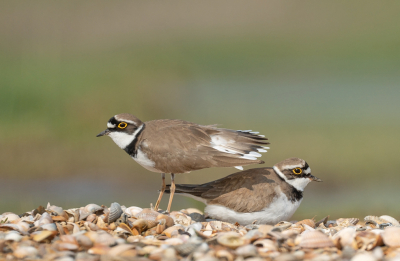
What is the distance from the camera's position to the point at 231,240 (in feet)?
9.87

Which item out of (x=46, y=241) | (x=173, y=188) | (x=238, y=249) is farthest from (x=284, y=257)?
(x=173, y=188)

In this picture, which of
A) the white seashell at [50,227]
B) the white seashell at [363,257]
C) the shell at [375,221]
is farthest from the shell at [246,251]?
the shell at [375,221]

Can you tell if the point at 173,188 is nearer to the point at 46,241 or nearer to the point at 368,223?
the point at 46,241

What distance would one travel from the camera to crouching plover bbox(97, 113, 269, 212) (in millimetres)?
4133

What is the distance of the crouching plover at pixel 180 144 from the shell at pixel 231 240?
1056 millimetres

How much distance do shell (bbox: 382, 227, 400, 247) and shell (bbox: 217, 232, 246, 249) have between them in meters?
0.97

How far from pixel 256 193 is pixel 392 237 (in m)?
1.33

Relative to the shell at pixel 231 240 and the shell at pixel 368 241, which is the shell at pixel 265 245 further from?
the shell at pixel 368 241

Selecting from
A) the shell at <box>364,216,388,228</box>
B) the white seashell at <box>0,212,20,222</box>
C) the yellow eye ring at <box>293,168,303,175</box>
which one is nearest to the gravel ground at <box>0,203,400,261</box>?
the white seashell at <box>0,212,20,222</box>

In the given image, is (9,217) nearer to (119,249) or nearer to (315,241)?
(119,249)

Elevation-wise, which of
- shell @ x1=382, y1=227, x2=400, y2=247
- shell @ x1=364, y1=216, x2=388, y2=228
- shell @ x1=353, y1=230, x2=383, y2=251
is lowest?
shell @ x1=364, y1=216, x2=388, y2=228

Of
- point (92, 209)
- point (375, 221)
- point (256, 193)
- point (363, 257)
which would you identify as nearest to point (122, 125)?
point (92, 209)

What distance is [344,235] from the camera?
126 inches

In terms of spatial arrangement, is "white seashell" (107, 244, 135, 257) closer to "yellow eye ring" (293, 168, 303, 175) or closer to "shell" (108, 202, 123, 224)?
"shell" (108, 202, 123, 224)
